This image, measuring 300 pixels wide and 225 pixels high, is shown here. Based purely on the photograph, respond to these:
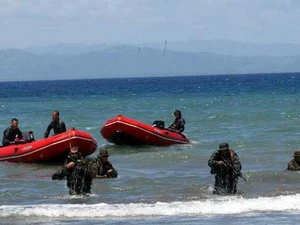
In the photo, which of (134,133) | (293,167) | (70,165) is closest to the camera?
(70,165)

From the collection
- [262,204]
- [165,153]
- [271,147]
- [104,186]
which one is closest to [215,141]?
[271,147]

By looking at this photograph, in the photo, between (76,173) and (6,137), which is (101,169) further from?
(6,137)

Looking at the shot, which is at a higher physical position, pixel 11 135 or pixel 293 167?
pixel 11 135

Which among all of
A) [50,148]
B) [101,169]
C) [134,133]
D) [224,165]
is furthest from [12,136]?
[224,165]

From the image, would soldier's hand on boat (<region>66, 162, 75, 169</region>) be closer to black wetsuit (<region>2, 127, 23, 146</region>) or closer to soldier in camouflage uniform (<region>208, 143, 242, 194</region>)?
soldier in camouflage uniform (<region>208, 143, 242, 194</region>)

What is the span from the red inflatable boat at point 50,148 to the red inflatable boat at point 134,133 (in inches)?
121

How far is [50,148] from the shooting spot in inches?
830

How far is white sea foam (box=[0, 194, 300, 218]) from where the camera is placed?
14305 millimetres

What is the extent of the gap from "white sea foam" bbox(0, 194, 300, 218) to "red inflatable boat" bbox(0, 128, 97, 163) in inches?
223

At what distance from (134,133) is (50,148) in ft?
14.2

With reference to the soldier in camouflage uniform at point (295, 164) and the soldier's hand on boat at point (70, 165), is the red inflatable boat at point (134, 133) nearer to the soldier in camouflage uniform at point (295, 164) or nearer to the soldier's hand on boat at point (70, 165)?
the soldier in camouflage uniform at point (295, 164)

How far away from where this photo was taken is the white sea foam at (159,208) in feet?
46.9

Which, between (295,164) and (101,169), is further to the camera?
(295,164)

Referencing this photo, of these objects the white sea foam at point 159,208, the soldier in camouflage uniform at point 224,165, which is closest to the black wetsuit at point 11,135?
the white sea foam at point 159,208
